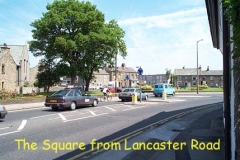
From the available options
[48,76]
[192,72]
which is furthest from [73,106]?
[192,72]

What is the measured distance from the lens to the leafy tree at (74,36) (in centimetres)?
3603

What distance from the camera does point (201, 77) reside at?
111500mm

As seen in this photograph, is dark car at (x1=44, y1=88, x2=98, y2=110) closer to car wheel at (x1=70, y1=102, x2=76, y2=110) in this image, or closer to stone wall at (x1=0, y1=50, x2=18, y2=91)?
car wheel at (x1=70, y1=102, x2=76, y2=110)

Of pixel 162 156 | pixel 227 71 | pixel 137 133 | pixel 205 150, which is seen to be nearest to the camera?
pixel 227 71

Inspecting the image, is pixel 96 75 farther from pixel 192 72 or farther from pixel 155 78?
pixel 155 78

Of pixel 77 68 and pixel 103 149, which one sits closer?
pixel 103 149

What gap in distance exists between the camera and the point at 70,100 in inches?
707

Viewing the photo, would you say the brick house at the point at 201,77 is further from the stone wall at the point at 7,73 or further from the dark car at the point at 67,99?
the dark car at the point at 67,99

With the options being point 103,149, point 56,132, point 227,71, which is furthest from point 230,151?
point 56,132

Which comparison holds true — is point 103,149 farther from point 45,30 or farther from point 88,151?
point 45,30

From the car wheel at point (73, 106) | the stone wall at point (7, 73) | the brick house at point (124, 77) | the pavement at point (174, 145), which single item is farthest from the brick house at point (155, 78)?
the pavement at point (174, 145)

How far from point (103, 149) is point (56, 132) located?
10.6 feet

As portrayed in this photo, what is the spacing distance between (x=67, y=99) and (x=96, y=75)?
81.8 metres

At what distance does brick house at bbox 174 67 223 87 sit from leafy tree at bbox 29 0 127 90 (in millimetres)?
78728
